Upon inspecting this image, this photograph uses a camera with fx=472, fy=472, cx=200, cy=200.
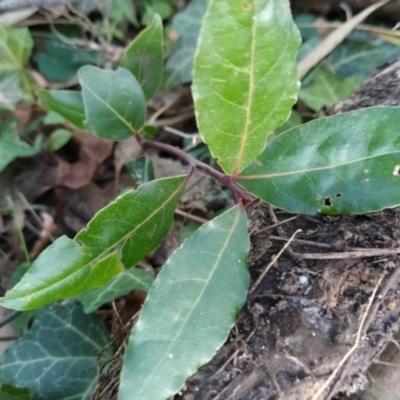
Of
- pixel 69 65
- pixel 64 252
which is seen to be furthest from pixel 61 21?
pixel 64 252

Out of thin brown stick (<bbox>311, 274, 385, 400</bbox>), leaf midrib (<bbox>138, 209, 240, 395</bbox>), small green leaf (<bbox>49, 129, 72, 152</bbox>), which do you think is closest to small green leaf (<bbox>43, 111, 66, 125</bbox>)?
small green leaf (<bbox>49, 129, 72, 152</bbox>)

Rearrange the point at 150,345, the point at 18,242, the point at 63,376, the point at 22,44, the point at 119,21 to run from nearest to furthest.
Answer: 1. the point at 150,345
2. the point at 63,376
3. the point at 18,242
4. the point at 22,44
5. the point at 119,21

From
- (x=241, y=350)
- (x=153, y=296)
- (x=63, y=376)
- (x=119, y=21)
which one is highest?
(x=119, y=21)

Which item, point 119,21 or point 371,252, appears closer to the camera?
point 371,252

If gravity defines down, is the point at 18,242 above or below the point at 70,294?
below

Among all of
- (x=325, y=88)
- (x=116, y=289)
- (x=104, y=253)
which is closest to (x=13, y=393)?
(x=116, y=289)

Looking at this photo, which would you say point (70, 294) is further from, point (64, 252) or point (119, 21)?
point (119, 21)

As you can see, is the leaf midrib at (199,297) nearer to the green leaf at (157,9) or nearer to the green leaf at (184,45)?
the green leaf at (184,45)

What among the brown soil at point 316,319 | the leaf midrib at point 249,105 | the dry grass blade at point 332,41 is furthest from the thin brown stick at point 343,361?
the dry grass blade at point 332,41

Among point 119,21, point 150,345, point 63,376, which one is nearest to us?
point 150,345
